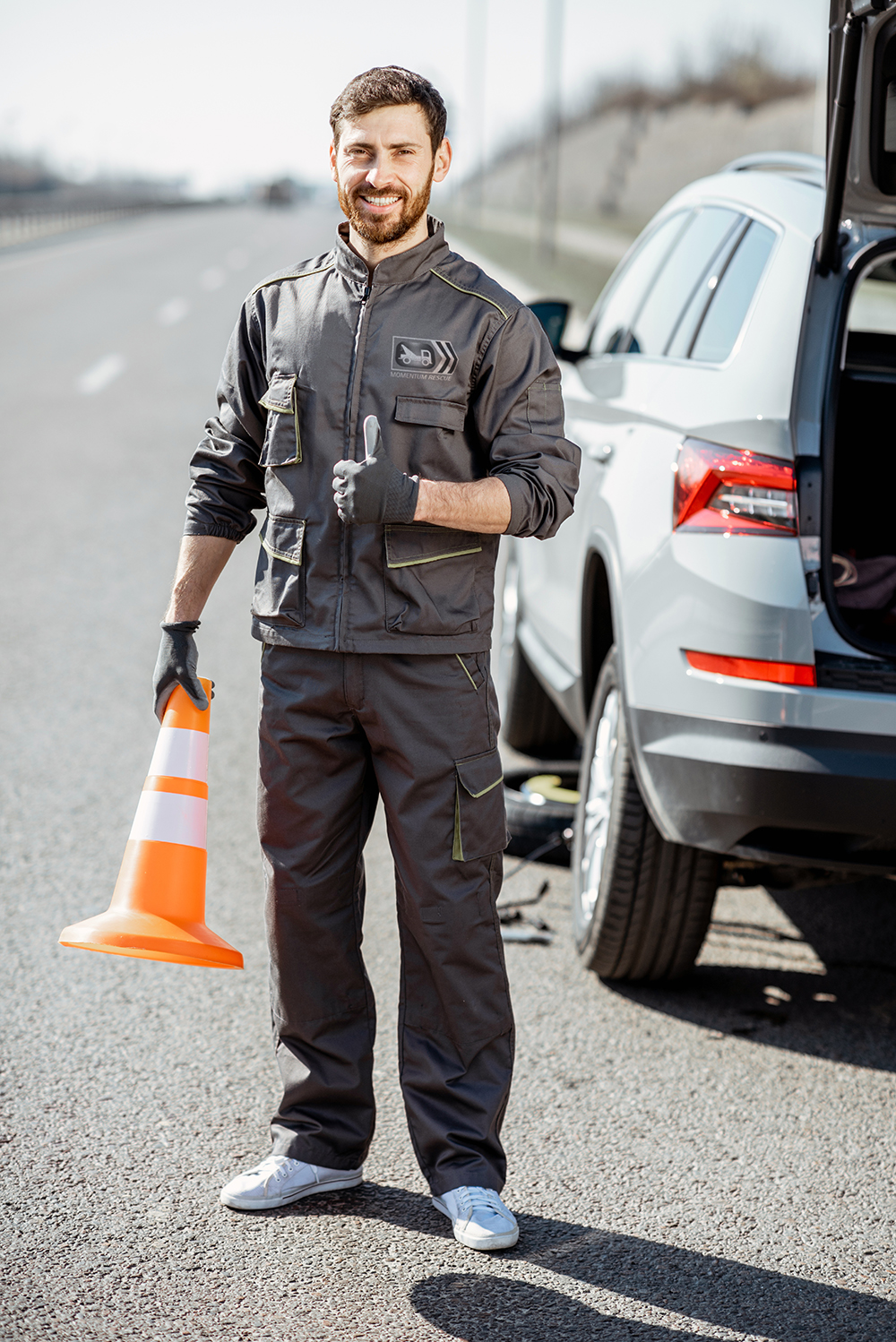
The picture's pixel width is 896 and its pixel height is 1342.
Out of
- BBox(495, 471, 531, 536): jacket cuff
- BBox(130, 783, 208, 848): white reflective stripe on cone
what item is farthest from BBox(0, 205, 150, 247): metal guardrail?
BBox(495, 471, 531, 536): jacket cuff

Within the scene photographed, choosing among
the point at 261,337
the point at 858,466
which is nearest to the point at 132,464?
the point at 858,466

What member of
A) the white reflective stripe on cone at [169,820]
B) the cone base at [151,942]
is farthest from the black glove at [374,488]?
the cone base at [151,942]

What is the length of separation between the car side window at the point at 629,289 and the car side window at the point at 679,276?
10 cm

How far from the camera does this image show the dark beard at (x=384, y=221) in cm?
272

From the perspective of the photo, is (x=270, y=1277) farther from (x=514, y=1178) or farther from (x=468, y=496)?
(x=468, y=496)

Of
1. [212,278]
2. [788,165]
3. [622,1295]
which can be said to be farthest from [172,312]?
[622,1295]

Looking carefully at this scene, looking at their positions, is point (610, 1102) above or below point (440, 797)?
below

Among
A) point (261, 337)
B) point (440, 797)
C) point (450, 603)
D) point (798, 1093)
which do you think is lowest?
point (798, 1093)

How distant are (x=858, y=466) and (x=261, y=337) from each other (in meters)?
2.28

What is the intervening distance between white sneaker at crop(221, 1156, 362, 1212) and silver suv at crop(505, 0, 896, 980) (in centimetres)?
109

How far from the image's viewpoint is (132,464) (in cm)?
1157

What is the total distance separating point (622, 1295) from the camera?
268 cm

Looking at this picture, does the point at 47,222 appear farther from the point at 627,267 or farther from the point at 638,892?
the point at 638,892

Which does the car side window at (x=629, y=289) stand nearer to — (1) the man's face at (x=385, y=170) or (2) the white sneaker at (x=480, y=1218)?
(1) the man's face at (x=385, y=170)
